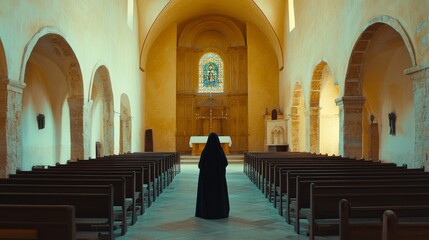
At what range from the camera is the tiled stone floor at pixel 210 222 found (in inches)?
262

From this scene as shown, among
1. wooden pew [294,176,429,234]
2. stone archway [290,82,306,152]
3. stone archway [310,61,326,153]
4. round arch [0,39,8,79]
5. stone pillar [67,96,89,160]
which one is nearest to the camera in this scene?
wooden pew [294,176,429,234]

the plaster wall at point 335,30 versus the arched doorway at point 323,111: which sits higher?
the plaster wall at point 335,30

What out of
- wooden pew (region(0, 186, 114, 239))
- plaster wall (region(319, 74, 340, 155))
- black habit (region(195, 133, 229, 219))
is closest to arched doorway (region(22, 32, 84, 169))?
black habit (region(195, 133, 229, 219))

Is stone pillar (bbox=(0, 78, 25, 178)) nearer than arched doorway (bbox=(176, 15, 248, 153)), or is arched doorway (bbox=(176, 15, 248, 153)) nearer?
stone pillar (bbox=(0, 78, 25, 178))

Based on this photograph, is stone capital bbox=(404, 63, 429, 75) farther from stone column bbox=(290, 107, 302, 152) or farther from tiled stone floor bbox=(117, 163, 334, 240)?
stone column bbox=(290, 107, 302, 152)

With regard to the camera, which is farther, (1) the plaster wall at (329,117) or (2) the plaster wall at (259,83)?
(2) the plaster wall at (259,83)

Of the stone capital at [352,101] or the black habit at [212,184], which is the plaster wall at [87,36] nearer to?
the black habit at [212,184]

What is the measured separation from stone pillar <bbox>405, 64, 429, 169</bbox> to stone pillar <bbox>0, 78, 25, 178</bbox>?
824 centimetres

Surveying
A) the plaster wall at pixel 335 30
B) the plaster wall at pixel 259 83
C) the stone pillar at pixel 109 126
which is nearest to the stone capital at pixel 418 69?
the plaster wall at pixel 335 30

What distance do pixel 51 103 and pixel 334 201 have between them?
14892 mm

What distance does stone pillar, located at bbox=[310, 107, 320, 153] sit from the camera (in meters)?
18.5

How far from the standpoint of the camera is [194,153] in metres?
24.2

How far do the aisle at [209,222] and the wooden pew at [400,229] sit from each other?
3.58m

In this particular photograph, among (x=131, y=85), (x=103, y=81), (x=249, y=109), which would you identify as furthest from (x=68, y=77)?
(x=249, y=109)
